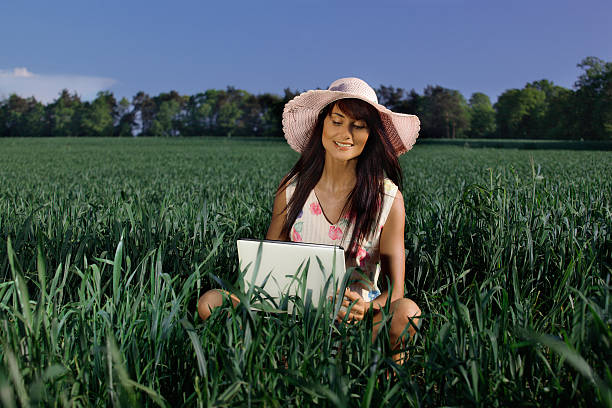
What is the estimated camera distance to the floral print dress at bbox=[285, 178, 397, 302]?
80.7 inches

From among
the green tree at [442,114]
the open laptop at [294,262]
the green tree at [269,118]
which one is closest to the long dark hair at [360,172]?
the open laptop at [294,262]

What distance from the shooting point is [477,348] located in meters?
1.20

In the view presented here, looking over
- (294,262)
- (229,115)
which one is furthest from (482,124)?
(294,262)

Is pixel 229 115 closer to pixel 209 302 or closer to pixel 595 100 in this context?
pixel 595 100

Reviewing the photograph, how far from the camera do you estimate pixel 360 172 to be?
2.11 metres

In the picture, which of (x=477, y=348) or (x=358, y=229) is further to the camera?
(x=358, y=229)

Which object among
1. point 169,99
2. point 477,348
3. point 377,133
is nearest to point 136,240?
point 377,133

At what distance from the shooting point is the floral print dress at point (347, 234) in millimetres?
2049

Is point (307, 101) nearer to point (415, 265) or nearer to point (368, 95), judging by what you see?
point (368, 95)

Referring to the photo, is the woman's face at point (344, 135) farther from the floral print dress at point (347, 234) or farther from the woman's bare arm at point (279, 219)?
the woman's bare arm at point (279, 219)

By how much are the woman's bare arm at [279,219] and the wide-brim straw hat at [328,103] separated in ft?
1.07

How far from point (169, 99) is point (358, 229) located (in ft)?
379

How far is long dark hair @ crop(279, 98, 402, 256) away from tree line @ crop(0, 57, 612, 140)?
68.6m

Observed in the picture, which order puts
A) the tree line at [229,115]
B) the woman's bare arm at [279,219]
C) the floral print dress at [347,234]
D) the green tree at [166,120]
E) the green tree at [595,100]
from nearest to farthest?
the floral print dress at [347,234] < the woman's bare arm at [279,219] < the green tree at [595,100] < the tree line at [229,115] < the green tree at [166,120]
